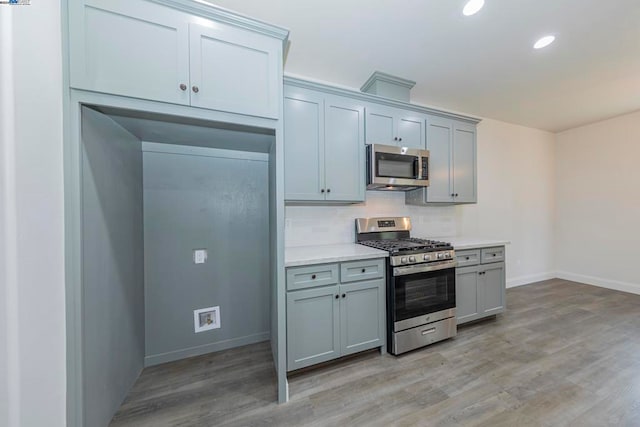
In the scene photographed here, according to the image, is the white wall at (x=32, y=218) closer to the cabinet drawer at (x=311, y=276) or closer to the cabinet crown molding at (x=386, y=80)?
the cabinet drawer at (x=311, y=276)

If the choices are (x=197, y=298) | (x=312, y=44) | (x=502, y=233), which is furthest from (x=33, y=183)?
(x=502, y=233)

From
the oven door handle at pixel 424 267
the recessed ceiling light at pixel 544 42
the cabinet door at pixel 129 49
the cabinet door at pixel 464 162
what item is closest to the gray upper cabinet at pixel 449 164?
the cabinet door at pixel 464 162

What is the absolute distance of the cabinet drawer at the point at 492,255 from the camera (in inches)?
106

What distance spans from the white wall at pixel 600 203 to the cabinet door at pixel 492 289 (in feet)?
9.33

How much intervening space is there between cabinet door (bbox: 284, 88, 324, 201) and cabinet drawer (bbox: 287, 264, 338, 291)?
2.14ft

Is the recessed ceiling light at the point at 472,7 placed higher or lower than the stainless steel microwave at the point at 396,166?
higher

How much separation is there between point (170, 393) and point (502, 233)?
4.85 meters

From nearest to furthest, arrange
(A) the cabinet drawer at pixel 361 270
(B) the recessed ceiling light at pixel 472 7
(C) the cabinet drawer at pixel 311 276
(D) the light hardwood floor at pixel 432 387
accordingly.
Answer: (D) the light hardwood floor at pixel 432 387 → (B) the recessed ceiling light at pixel 472 7 → (C) the cabinet drawer at pixel 311 276 → (A) the cabinet drawer at pixel 361 270

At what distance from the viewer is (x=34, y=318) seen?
973mm

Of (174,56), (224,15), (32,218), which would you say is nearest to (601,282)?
(224,15)

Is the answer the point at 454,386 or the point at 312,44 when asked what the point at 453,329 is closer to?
the point at 454,386

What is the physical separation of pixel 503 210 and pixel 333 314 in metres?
3.72

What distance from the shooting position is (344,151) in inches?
90.7

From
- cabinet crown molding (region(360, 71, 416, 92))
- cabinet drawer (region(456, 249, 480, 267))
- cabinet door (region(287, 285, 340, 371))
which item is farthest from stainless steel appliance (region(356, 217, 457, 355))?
cabinet crown molding (region(360, 71, 416, 92))
